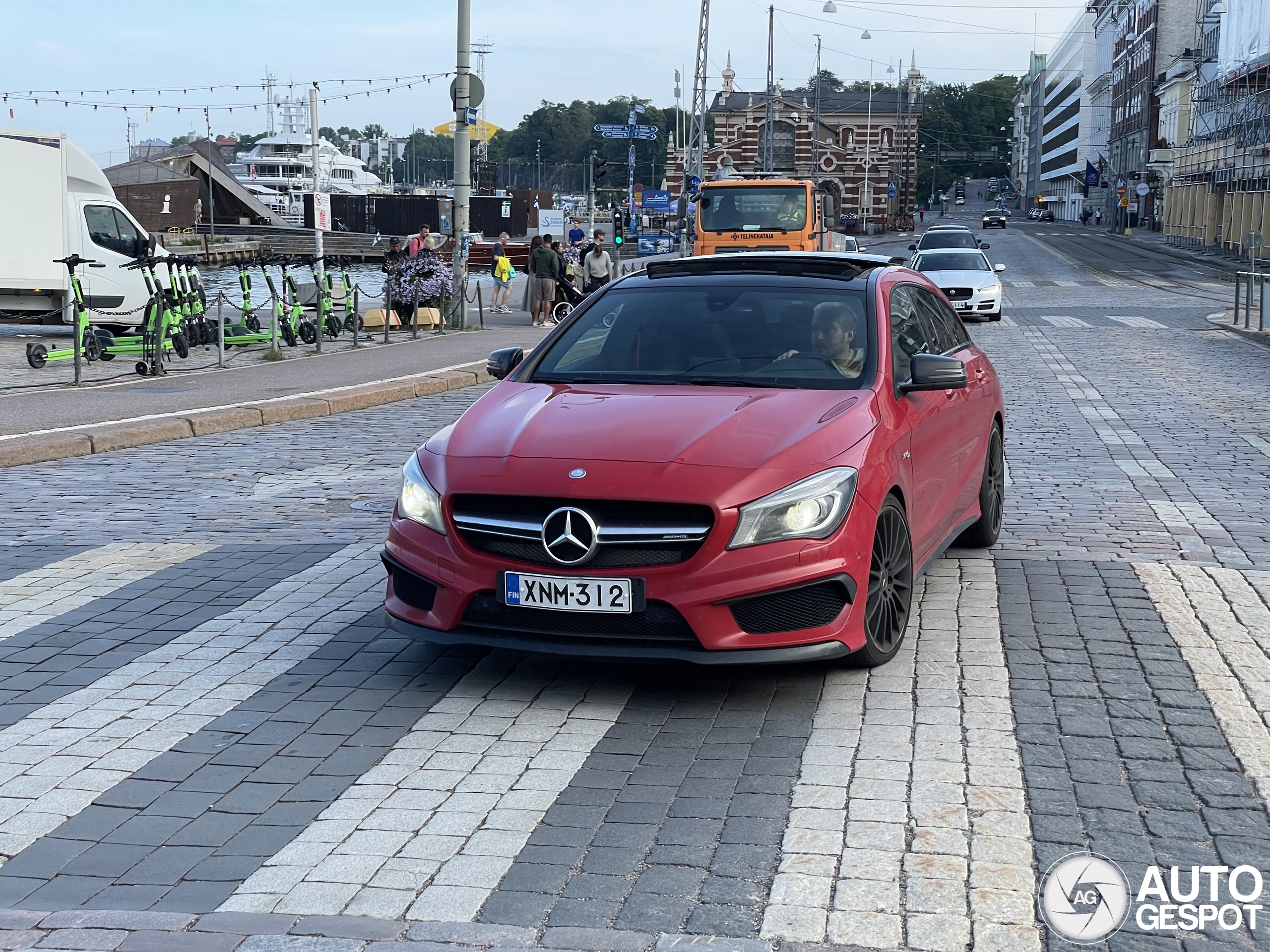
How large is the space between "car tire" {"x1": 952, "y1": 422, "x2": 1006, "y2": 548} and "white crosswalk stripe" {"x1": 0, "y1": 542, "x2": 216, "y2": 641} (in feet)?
13.6

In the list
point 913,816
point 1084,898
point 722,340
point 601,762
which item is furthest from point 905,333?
point 1084,898

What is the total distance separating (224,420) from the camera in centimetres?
1391

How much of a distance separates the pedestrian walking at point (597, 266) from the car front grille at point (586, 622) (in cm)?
2637

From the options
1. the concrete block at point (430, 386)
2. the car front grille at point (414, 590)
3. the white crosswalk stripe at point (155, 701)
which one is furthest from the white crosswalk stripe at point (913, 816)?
the concrete block at point (430, 386)

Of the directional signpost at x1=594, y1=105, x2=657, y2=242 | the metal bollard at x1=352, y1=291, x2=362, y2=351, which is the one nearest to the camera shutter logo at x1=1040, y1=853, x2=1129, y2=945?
the metal bollard at x1=352, y1=291, x2=362, y2=351

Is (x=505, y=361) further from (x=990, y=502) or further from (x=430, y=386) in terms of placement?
(x=430, y=386)

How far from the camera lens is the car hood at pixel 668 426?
528 cm

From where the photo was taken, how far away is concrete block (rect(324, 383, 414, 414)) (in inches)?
610

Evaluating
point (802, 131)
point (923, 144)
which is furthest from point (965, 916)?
point (923, 144)

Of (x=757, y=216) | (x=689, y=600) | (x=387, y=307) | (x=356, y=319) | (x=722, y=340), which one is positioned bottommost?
(x=356, y=319)

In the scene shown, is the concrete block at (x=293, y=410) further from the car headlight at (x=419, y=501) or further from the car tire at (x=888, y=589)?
the car tire at (x=888, y=589)

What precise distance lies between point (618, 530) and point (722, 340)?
5.27 feet

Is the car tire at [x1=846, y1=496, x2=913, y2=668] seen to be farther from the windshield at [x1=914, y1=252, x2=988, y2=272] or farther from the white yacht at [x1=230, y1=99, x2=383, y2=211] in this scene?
the white yacht at [x1=230, y1=99, x2=383, y2=211]

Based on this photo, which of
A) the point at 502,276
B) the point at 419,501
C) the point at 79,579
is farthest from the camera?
the point at 502,276
